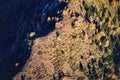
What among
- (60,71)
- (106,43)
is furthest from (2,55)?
(106,43)

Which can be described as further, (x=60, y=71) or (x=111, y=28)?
(x=111, y=28)

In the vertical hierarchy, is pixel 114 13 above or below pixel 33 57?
above

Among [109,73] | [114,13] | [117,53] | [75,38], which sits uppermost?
[114,13]

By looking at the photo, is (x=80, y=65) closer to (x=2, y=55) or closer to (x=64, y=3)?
(x=64, y=3)

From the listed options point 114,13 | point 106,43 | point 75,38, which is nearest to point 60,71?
point 75,38

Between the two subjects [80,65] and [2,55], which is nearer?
[80,65]

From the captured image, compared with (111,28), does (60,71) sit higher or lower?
lower

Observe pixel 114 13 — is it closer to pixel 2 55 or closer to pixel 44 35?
pixel 44 35
